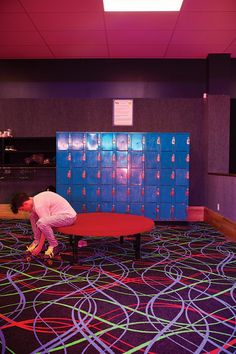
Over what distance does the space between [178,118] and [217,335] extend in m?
4.83

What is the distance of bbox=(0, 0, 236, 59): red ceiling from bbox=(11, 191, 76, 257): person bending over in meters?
2.49

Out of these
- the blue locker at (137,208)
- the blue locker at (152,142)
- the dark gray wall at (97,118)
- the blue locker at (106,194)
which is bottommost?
the blue locker at (137,208)

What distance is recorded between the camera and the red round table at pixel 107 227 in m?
3.36

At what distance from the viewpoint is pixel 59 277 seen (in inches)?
123

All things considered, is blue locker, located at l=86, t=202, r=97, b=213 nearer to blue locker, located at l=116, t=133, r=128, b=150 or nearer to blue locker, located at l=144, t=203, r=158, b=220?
blue locker, located at l=144, t=203, r=158, b=220

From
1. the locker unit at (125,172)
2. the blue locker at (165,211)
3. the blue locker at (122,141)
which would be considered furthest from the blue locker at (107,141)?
the blue locker at (165,211)

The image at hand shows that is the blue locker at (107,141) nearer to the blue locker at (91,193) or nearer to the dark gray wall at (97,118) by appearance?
the dark gray wall at (97,118)

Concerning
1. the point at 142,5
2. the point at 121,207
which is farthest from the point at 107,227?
the point at 142,5

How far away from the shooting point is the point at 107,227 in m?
3.63

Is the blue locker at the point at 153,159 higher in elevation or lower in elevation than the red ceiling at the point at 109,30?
lower

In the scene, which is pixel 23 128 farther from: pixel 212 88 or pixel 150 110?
pixel 212 88

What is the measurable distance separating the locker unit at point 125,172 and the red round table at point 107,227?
1573 mm

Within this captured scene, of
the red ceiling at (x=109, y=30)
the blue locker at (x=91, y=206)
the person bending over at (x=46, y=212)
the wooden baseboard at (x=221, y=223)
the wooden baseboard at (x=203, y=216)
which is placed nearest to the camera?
the person bending over at (x=46, y=212)

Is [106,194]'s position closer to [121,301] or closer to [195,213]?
[195,213]
